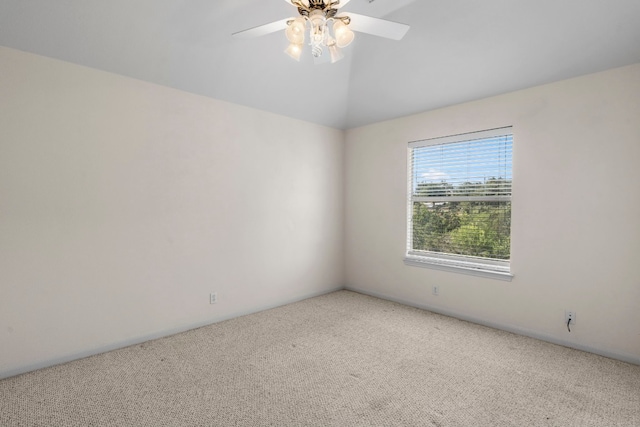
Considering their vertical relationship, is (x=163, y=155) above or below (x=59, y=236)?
above

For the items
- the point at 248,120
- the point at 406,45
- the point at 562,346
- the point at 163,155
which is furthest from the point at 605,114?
the point at 163,155

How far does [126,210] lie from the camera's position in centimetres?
287

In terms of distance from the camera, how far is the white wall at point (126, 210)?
7.90ft

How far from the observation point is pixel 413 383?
232cm

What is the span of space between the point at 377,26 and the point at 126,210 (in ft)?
8.26

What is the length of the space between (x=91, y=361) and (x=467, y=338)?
10.8 feet

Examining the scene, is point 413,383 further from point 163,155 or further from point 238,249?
point 163,155

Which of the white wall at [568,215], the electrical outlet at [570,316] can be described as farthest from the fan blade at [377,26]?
the electrical outlet at [570,316]

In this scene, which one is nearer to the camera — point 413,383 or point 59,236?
point 413,383

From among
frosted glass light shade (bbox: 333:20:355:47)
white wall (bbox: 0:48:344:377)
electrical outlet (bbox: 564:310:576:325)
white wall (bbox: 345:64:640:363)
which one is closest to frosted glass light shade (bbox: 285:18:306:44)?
frosted glass light shade (bbox: 333:20:355:47)

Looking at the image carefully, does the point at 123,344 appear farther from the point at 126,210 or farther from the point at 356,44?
the point at 356,44

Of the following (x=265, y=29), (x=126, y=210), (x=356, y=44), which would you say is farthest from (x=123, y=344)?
(x=356, y=44)

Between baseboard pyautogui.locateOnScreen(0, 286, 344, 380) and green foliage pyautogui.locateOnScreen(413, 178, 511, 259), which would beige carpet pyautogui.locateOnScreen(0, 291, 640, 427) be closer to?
baseboard pyautogui.locateOnScreen(0, 286, 344, 380)

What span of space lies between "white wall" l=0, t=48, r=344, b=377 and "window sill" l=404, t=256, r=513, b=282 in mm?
1562
